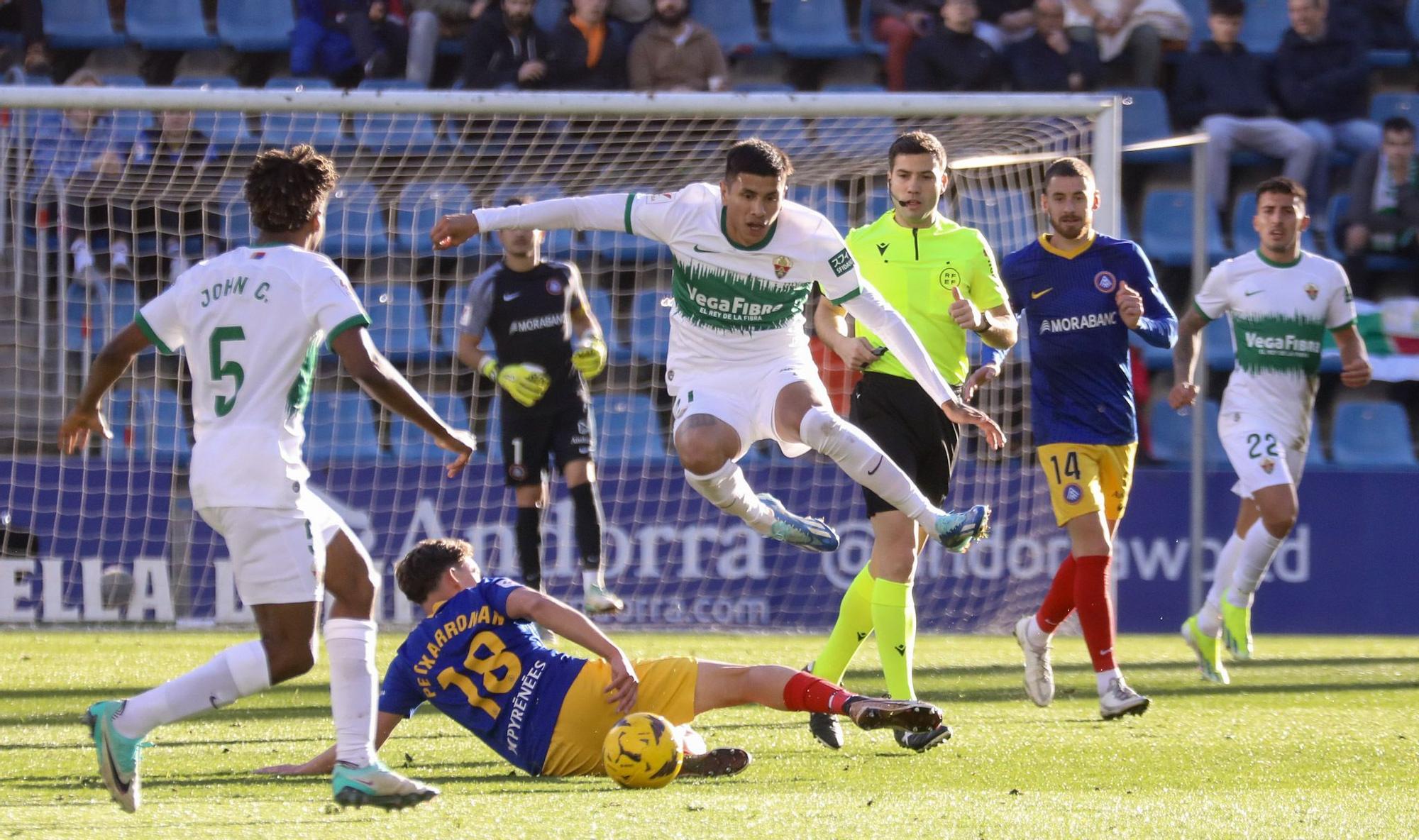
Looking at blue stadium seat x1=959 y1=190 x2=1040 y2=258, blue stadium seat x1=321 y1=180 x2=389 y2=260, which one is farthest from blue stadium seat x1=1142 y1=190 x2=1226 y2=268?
blue stadium seat x1=321 y1=180 x2=389 y2=260

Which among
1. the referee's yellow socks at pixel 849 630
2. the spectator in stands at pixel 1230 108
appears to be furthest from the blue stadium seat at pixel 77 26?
the referee's yellow socks at pixel 849 630

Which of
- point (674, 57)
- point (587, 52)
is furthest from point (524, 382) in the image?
point (674, 57)

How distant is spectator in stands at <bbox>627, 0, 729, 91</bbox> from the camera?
14.0 meters

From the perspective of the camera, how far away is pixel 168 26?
48.5 feet

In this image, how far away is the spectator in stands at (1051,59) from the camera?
14.4 m

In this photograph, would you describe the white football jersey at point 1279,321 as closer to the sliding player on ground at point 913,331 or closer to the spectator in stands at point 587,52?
the sliding player on ground at point 913,331

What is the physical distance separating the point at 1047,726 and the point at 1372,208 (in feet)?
28.5

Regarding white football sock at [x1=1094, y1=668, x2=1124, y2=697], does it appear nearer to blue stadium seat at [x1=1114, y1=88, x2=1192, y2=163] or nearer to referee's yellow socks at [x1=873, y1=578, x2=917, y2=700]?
referee's yellow socks at [x1=873, y1=578, x2=917, y2=700]

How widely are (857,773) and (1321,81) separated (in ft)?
35.4

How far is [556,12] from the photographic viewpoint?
14891 mm

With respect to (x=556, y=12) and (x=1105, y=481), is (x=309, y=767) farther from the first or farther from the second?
(x=556, y=12)

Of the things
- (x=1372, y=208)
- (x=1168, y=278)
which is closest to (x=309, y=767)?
(x=1168, y=278)

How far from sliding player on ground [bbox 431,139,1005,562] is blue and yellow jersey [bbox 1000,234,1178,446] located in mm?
1052

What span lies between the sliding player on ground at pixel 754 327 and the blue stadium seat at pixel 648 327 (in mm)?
6080
